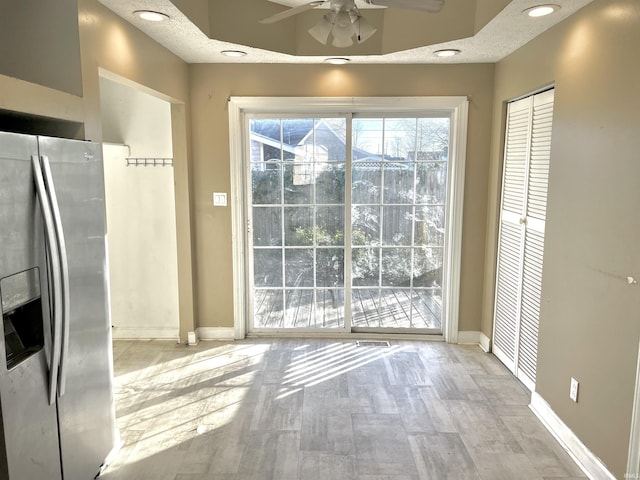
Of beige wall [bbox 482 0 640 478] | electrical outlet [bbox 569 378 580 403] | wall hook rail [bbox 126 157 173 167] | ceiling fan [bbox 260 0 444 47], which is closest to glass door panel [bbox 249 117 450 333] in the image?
wall hook rail [bbox 126 157 173 167]

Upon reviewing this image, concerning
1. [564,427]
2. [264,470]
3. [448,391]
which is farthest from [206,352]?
[564,427]

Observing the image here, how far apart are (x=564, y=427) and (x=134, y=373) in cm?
300

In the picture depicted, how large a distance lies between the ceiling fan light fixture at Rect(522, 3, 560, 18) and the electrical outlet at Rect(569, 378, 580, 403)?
6.70 ft

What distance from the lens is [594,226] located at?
2.28 metres

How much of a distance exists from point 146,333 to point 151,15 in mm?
2746

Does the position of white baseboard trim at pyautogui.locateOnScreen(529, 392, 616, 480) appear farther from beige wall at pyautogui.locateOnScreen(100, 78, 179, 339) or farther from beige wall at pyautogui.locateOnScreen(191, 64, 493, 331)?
beige wall at pyautogui.locateOnScreen(100, 78, 179, 339)

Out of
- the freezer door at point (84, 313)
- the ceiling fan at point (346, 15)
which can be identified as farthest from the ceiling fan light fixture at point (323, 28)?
the freezer door at point (84, 313)

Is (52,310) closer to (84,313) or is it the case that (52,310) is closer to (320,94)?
(84,313)

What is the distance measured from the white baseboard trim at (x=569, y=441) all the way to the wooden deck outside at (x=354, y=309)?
1325 mm

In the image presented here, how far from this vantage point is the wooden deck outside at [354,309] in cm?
417

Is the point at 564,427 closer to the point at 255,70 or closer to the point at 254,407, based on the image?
the point at 254,407

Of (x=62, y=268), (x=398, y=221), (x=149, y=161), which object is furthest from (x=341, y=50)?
(x=62, y=268)

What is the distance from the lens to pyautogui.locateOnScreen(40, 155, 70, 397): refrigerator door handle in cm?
177

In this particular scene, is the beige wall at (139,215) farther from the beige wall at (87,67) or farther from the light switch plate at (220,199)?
the beige wall at (87,67)
